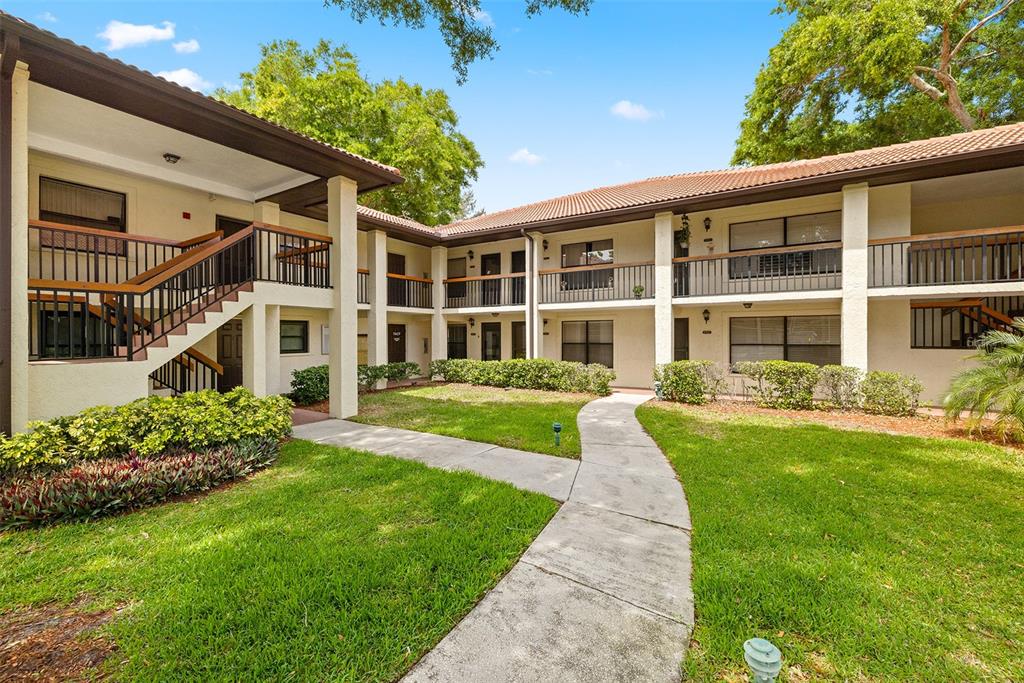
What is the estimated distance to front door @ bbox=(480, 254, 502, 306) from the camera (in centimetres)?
1516

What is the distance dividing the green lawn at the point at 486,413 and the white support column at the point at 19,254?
467 centimetres

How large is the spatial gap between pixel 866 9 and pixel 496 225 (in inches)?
561

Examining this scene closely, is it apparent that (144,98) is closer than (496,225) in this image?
Yes

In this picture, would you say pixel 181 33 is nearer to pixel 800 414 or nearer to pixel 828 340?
pixel 800 414

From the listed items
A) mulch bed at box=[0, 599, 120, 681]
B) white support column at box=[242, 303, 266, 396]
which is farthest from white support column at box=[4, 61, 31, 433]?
mulch bed at box=[0, 599, 120, 681]

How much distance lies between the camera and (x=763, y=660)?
1.80 m

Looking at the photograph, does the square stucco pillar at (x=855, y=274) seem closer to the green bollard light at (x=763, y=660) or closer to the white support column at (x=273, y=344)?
the green bollard light at (x=763, y=660)

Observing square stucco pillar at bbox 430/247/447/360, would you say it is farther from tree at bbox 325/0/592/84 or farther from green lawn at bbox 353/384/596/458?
tree at bbox 325/0/592/84

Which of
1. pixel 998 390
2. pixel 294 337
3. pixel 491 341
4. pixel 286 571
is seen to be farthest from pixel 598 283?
pixel 286 571

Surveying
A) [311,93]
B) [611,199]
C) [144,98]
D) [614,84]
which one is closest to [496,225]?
[611,199]

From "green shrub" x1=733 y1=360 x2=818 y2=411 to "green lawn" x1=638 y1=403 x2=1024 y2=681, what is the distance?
3.37 metres

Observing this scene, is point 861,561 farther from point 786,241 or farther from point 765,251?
point 786,241

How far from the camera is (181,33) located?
9.25m

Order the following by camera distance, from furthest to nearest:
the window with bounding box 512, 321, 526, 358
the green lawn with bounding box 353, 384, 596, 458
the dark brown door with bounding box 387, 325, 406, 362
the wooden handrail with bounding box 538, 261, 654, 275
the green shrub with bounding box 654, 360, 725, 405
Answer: the window with bounding box 512, 321, 526, 358 < the dark brown door with bounding box 387, 325, 406, 362 < the wooden handrail with bounding box 538, 261, 654, 275 < the green shrub with bounding box 654, 360, 725, 405 < the green lawn with bounding box 353, 384, 596, 458
